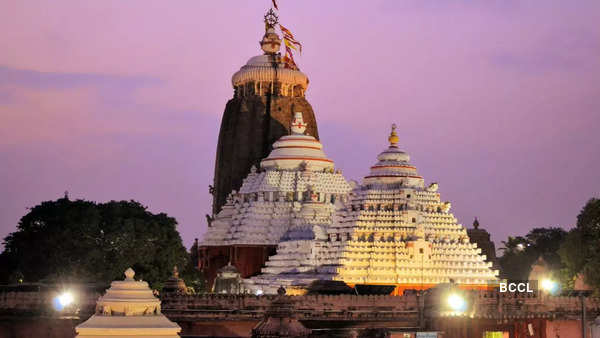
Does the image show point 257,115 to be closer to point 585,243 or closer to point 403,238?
point 403,238

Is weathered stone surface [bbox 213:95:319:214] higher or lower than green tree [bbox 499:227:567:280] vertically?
higher

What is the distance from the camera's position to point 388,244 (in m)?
89.8

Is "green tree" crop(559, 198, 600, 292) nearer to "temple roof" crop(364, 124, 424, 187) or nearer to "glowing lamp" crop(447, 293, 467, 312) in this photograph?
"temple roof" crop(364, 124, 424, 187)

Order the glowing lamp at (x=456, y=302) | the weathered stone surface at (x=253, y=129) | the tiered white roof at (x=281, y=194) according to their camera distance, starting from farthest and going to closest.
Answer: the weathered stone surface at (x=253, y=129) < the tiered white roof at (x=281, y=194) < the glowing lamp at (x=456, y=302)

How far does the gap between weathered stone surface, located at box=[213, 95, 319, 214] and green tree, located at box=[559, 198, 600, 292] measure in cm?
4073

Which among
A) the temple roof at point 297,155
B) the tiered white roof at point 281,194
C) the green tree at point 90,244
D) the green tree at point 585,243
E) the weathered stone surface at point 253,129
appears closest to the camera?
the green tree at point 585,243

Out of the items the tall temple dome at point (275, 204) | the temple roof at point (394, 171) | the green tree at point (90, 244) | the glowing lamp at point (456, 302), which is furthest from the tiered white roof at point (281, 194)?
the glowing lamp at point (456, 302)

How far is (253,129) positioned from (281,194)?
14.7 metres

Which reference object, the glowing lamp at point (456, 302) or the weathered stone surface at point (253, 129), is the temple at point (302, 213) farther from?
Result: the glowing lamp at point (456, 302)

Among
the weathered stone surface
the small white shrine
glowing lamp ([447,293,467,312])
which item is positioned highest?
the weathered stone surface

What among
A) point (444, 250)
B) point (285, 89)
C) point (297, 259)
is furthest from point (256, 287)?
point (285, 89)

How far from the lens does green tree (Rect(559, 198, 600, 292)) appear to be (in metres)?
79.4

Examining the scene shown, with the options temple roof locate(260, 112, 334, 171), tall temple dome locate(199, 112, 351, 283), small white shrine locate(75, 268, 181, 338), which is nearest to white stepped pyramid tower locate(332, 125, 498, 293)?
tall temple dome locate(199, 112, 351, 283)

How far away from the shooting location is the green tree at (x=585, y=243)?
79431mm
